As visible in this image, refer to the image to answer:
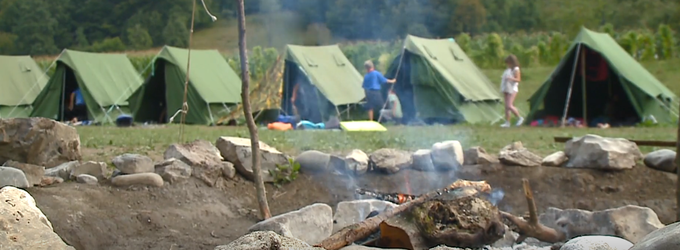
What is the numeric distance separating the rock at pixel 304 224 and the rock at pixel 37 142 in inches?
72.6

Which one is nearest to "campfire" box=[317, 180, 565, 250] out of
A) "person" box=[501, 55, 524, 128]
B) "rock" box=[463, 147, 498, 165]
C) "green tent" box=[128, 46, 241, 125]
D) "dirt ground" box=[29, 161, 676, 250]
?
"dirt ground" box=[29, 161, 676, 250]

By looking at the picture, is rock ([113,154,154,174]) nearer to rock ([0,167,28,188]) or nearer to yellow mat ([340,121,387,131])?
rock ([0,167,28,188])

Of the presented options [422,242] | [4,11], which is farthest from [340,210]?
[4,11]

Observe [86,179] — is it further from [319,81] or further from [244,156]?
[319,81]

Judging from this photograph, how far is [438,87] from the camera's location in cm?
1380

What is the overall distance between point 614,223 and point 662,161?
1721 mm

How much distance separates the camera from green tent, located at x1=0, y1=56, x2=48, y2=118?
1580 centimetres

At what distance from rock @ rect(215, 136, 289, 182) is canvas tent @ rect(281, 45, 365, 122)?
7.88 m

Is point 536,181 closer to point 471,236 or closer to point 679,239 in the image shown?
point 471,236

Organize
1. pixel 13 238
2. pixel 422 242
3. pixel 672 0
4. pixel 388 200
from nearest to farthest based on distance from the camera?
pixel 13 238 < pixel 422 242 < pixel 388 200 < pixel 672 0

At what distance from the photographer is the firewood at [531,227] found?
4.54 meters

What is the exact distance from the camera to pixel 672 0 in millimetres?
34500

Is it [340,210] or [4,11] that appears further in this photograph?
[4,11]

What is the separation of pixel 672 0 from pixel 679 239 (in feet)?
116
